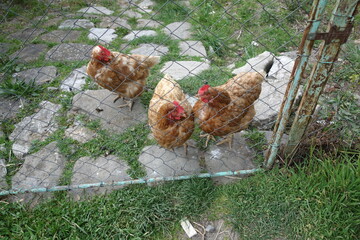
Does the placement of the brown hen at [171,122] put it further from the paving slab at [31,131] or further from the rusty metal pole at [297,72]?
the paving slab at [31,131]

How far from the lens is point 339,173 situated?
214 cm

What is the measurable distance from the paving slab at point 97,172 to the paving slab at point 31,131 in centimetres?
71

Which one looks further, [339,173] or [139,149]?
[139,149]

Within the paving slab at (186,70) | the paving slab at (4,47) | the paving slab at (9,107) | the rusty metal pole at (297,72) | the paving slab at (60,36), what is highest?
the rusty metal pole at (297,72)

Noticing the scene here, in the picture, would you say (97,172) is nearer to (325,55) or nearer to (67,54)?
(325,55)

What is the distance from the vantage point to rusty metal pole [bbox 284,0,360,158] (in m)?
1.54

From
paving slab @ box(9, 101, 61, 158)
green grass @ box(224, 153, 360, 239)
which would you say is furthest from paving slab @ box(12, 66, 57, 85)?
green grass @ box(224, 153, 360, 239)

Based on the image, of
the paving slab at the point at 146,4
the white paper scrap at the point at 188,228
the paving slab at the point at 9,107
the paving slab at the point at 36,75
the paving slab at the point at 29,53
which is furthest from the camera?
the paving slab at the point at 146,4

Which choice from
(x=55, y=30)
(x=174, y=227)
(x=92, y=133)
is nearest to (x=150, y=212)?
(x=174, y=227)

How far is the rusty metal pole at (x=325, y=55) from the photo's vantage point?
1537 mm

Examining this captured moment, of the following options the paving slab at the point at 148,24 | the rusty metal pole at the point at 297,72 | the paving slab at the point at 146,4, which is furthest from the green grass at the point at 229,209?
the paving slab at the point at 146,4

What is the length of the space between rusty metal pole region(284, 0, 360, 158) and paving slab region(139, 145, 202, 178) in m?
1.04

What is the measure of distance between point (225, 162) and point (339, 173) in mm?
1035

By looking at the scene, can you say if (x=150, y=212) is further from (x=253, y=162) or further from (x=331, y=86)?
(x=331, y=86)
